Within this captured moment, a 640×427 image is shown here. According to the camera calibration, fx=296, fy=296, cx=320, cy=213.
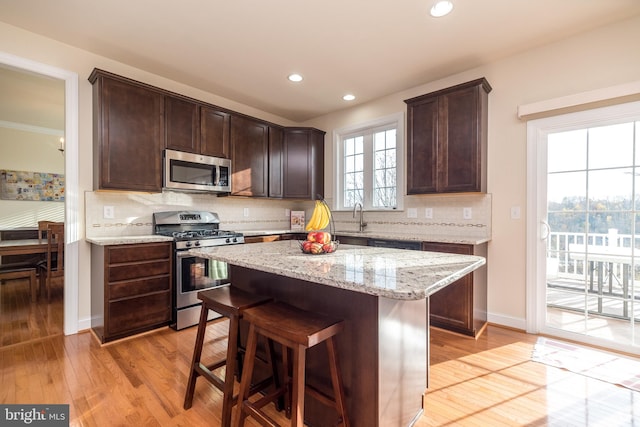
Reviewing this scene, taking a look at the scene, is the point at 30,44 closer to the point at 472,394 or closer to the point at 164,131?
the point at 164,131

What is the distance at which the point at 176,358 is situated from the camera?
2.24 metres

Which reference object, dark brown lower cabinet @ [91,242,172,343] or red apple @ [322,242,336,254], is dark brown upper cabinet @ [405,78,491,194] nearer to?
red apple @ [322,242,336,254]

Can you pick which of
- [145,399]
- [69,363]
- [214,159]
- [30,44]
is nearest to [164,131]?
[214,159]

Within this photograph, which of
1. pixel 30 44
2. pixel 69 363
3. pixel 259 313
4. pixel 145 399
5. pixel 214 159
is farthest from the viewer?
pixel 214 159

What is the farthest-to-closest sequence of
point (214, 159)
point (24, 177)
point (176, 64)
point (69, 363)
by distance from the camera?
point (24, 177) < point (214, 159) < point (176, 64) < point (69, 363)

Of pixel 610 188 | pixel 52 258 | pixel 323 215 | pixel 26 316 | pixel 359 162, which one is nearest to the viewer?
pixel 323 215

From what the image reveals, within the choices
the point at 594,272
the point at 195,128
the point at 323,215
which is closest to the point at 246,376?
the point at 323,215

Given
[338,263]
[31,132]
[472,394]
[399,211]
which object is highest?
[31,132]

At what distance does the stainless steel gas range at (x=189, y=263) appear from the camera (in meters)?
2.81

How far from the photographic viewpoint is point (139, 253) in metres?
2.62

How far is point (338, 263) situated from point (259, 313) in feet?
1.44

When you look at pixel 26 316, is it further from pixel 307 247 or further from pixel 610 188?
pixel 610 188

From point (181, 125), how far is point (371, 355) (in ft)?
9.72

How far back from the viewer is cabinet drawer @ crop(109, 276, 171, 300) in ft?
8.20
